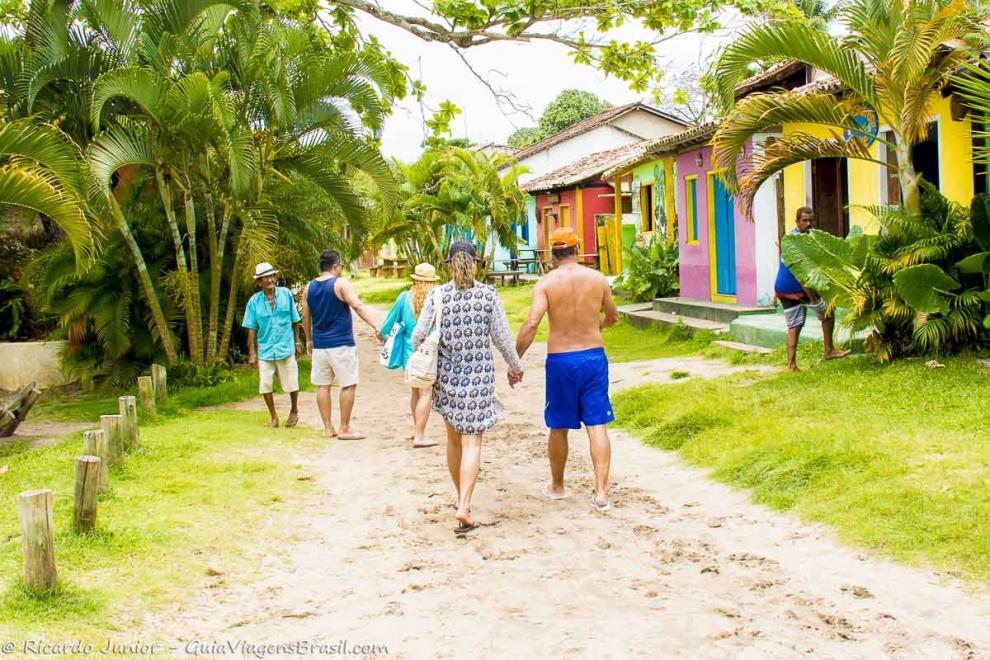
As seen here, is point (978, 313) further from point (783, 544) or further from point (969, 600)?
point (969, 600)

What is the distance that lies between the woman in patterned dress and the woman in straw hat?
7.94ft

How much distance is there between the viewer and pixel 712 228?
1683cm

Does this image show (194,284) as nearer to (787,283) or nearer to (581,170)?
(787,283)

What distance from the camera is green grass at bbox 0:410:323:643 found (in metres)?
4.72

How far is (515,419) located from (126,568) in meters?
5.53

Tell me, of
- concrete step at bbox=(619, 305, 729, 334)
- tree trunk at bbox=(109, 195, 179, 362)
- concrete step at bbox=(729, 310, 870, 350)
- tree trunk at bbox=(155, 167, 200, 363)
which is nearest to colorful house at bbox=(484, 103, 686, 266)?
concrete step at bbox=(619, 305, 729, 334)

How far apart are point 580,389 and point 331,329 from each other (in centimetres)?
358

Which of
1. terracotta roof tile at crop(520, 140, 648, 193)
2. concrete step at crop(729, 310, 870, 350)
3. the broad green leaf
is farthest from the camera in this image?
terracotta roof tile at crop(520, 140, 648, 193)

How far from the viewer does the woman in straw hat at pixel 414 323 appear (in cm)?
897

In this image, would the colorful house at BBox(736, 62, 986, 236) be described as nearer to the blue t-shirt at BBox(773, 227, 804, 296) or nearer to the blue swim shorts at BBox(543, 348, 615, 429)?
the blue t-shirt at BBox(773, 227, 804, 296)

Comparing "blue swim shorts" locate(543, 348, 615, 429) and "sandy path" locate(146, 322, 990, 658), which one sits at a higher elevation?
"blue swim shorts" locate(543, 348, 615, 429)

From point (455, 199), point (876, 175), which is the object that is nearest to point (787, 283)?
point (876, 175)

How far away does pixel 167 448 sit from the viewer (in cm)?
878

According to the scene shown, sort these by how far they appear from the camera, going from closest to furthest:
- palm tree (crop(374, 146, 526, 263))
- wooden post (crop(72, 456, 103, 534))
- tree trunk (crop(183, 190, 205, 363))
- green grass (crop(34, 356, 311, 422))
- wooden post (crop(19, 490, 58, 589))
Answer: wooden post (crop(19, 490, 58, 589))
wooden post (crop(72, 456, 103, 534))
green grass (crop(34, 356, 311, 422))
tree trunk (crop(183, 190, 205, 363))
palm tree (crop(374, 146, 526, 263))
